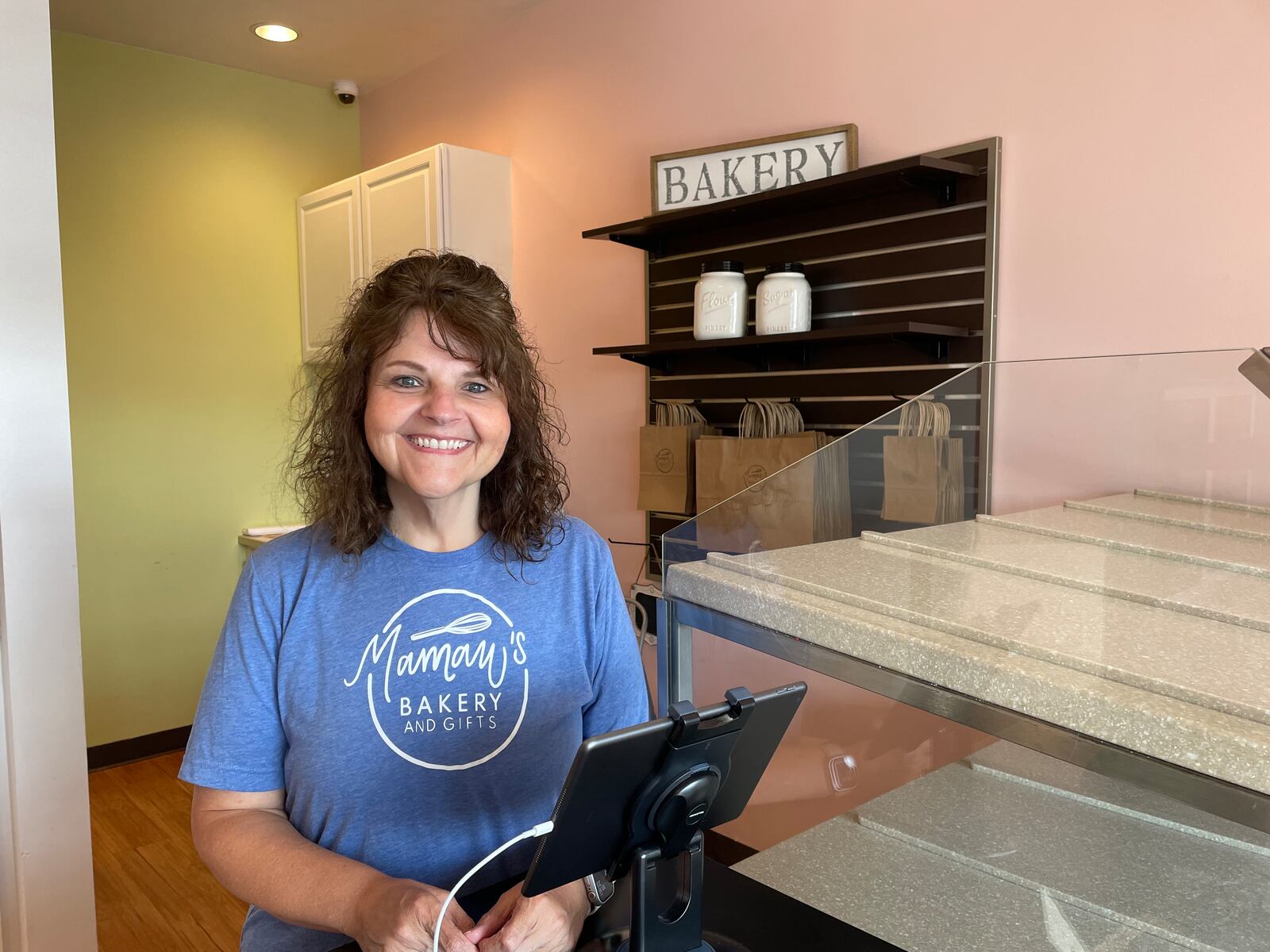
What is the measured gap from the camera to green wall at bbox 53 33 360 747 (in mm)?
3406

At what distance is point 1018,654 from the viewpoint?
0.75 m

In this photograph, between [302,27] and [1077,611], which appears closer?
[1077,611]

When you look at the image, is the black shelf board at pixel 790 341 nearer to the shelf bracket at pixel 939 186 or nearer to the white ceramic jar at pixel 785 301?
the white ceramic jar at pixel 785 301

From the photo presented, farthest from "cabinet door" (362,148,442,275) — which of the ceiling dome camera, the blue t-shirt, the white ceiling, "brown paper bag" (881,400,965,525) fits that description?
"brown paper bag" (881,400,965,525)

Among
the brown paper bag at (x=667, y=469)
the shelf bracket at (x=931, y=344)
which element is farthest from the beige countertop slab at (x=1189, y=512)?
the brown paper bag at (x=667, y=469)

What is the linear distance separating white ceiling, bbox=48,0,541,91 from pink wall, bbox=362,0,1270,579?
0.62 ft

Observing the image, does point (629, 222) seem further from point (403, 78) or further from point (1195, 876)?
point (1195, 876)

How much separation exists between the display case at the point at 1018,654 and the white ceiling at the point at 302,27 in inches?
104

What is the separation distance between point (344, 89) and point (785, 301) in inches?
100

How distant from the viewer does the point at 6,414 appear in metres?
1.55

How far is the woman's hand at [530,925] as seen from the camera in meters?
0.86

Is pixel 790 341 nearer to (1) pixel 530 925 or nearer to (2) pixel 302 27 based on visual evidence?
(1) pixel 530 925

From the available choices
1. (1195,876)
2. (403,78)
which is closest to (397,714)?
(1195,876)

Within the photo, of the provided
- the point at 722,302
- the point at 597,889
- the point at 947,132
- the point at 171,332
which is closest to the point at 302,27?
the point at 171,332
